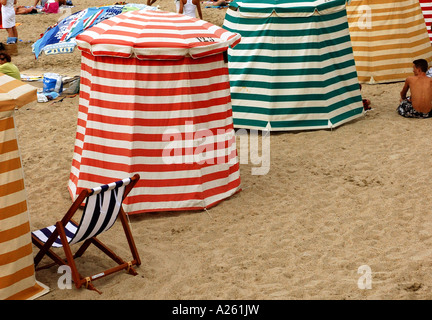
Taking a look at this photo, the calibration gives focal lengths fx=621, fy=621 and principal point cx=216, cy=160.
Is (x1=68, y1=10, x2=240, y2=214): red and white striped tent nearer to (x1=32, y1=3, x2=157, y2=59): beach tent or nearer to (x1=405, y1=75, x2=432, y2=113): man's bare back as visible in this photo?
(x1=405, y1=75, x2=432, y2=113): man's bare back

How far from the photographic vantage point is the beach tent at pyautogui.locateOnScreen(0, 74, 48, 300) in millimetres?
4434

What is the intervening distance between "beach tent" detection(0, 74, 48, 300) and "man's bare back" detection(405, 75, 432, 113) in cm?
582

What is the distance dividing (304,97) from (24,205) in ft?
15.4

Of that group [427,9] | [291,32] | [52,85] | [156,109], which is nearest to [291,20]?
[291,32]

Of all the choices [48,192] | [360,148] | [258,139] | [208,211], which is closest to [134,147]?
[208,211]

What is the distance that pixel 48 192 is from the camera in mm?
6871

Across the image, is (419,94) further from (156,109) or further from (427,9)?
(156,109)

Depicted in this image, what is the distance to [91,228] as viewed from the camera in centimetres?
483

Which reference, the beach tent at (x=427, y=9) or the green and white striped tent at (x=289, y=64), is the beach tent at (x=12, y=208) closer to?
the green and white striped tent at (x=289, y=64)

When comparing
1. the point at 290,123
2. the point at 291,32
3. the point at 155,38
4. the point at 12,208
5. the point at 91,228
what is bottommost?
the point at 290,123

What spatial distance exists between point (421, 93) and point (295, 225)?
12.5 ft

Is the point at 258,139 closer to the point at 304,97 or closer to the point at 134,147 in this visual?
the point at 304,97

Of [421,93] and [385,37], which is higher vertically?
[385,37]

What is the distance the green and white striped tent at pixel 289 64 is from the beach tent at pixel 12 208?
13.9 ft
